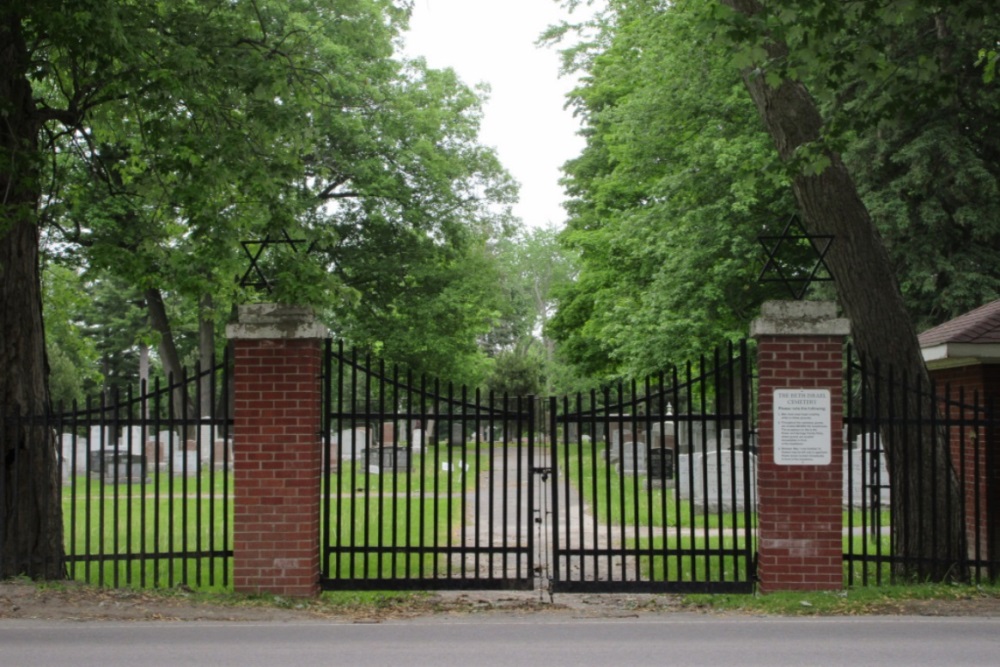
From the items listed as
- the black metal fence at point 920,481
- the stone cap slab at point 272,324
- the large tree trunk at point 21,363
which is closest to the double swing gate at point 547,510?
the stone cap slab at point 272,324

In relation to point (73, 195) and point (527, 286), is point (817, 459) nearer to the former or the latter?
point (73, 195)

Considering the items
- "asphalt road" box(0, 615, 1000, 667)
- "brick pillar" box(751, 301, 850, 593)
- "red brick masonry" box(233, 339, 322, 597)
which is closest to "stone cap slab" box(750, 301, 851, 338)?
"brick pillar" box(751, 301, 850, 593)

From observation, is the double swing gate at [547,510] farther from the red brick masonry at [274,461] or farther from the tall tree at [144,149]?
the tall tree at [144,149]

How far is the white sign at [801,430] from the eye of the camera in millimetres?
9500

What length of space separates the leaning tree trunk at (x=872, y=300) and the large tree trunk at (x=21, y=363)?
6921mm

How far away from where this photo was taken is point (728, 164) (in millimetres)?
22141

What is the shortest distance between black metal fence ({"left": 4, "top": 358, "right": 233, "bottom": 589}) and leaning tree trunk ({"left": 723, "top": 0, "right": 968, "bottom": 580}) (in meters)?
5.97

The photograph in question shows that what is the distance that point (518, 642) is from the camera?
8219 mm

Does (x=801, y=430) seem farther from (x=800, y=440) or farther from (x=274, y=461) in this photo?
(x=274, y=461)

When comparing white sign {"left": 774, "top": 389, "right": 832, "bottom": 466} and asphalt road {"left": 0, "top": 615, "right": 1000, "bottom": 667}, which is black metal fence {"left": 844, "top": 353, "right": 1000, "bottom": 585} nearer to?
white sign {"left": 774, "top": 389, "right": 832, "bottom": 466}

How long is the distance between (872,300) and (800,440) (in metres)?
2.20

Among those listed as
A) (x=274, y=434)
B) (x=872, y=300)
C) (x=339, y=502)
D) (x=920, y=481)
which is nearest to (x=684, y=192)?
(x=872, y=300)

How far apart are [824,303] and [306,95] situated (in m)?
5.99

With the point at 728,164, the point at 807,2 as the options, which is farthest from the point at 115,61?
the point at 728,164
